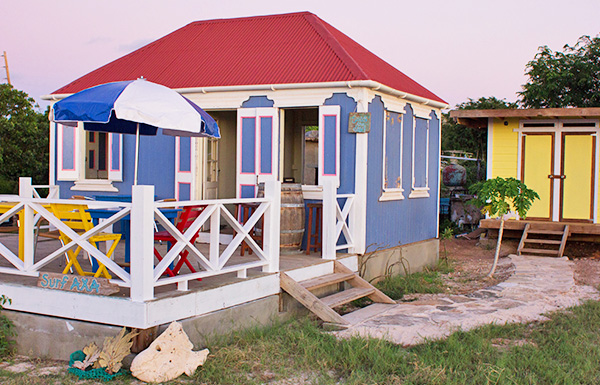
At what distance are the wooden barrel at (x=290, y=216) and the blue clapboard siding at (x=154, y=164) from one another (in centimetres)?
192

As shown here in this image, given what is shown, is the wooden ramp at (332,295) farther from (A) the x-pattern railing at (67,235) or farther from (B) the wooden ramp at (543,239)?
(B) the wooden ramp at (543,239)

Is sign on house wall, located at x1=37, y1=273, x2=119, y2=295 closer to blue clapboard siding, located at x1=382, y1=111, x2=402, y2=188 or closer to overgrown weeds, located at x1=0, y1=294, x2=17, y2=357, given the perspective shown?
overgrown weeds, located at x1=0, y1=294, x2=17, y2=357

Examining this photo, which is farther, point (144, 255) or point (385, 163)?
point (385, 163)

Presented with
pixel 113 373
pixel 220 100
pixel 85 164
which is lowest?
pixel 113 373

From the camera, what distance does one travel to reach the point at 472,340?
19.3 ft

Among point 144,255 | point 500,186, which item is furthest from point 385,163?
point 144,255

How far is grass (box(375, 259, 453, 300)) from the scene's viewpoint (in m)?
8.77

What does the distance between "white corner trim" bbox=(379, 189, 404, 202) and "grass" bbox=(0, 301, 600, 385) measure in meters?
3.21

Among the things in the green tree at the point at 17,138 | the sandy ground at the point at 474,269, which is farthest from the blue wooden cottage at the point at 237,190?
the green tree at the point at 17,138

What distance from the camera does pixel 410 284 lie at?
29.6 feet

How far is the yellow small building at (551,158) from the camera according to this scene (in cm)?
1266

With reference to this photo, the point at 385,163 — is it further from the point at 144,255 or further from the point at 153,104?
the point at 144,255

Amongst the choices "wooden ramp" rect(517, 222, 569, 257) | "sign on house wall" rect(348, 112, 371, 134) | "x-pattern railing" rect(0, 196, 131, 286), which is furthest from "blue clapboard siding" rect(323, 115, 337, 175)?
"wooden ramp" rect(517, 222, 569, 257)

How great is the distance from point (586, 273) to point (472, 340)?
5.09 metres
